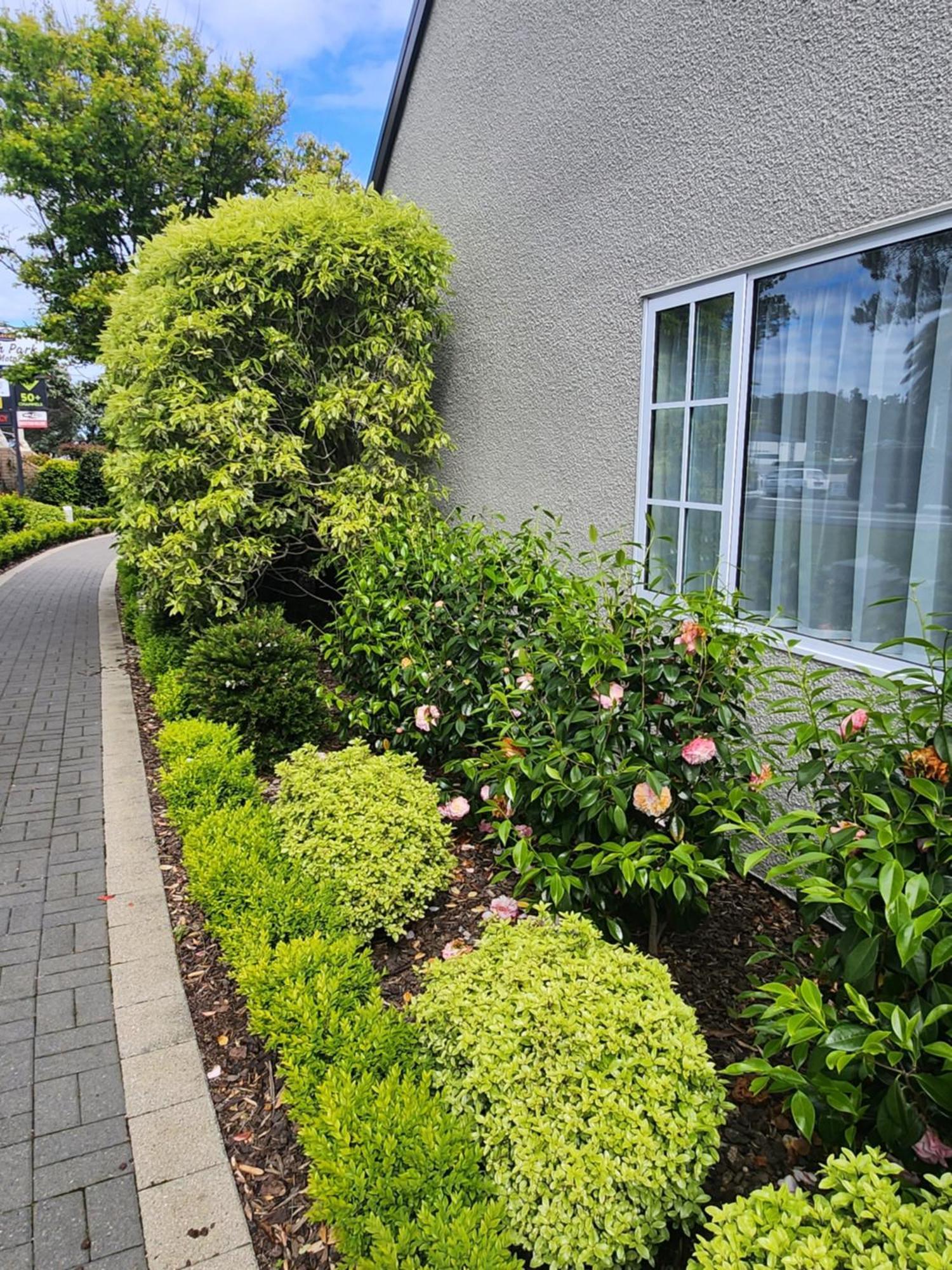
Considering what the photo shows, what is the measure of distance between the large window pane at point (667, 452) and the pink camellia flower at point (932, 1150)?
3130mm

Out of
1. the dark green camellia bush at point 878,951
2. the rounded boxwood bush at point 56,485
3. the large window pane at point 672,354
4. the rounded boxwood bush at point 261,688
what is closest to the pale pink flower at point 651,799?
the dark green camellia bush at point 878,951

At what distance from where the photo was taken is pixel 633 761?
2.61 metres

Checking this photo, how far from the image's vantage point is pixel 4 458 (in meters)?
25.8

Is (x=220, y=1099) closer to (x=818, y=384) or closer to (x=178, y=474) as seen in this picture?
(x=818, y=384)

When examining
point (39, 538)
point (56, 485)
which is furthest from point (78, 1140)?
point (56, 485)

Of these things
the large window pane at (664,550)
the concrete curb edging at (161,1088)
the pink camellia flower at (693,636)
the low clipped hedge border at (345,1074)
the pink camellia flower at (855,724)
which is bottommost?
the concrete curb edging at (161,1088)

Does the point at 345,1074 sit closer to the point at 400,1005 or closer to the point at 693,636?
the point at 400,1005

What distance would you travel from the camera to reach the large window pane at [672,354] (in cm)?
408

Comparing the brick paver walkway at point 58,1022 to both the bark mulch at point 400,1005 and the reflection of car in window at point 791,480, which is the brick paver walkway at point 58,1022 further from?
the reflection of car in window at point 791,480

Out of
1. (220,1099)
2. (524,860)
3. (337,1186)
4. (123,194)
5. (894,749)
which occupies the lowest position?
(220,1099)

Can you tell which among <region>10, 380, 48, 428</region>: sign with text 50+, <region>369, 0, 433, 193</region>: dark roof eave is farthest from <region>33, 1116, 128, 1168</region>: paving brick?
<region>10, 380, 48, 428</region>: sign with text 50+

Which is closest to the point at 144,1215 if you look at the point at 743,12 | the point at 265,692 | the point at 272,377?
the point at 265,692

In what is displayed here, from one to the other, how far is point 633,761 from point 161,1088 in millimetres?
1839

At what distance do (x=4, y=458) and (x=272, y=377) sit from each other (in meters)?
24.2
